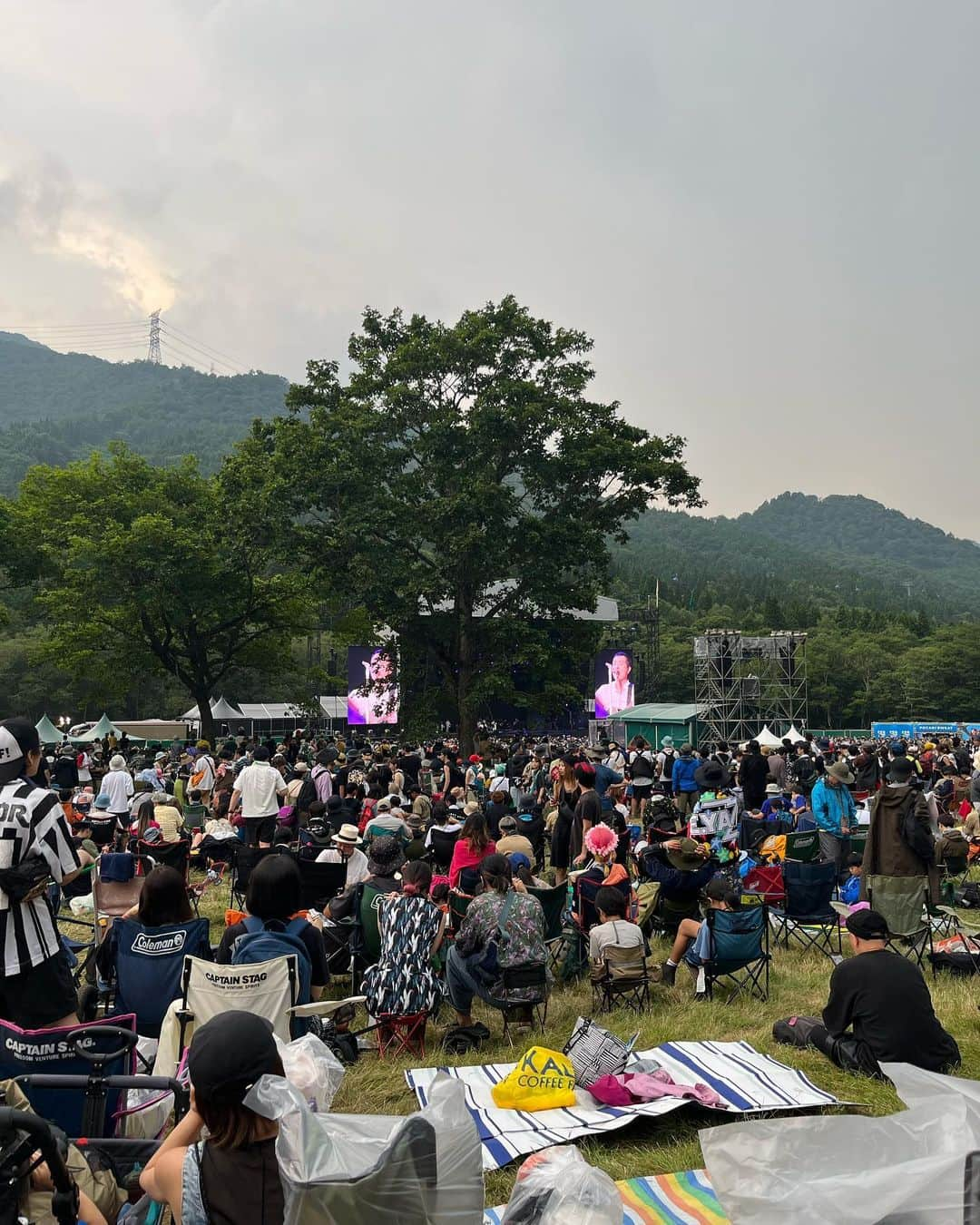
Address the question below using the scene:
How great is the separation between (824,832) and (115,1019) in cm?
764

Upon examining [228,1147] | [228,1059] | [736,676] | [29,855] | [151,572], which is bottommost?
[228,1147]

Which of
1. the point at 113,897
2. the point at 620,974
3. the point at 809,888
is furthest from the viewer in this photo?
the point at 809,888

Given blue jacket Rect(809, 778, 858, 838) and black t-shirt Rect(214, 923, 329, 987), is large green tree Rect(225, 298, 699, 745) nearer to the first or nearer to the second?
blue jacket Rect(809, 778, 858, 838)

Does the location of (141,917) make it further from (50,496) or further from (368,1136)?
(50,496)

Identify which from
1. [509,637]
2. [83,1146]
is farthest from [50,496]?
[83,1146]

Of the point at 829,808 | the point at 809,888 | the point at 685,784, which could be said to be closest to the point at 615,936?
the point at 809,888

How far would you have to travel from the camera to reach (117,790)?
11672 mm

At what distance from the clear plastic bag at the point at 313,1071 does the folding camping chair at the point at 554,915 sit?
3.71m

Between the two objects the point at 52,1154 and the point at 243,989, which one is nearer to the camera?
the point at 52,1154

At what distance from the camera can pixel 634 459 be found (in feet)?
79.4

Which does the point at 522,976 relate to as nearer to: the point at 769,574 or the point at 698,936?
the point at 698,936

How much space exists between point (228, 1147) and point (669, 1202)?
1969 mm

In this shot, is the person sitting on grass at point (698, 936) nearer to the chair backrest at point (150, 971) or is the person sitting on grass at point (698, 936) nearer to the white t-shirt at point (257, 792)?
the chair backrest at point (150, 971)

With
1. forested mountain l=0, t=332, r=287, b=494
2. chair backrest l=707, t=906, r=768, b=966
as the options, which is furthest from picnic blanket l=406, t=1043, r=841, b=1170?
forested mountain l=0, t=332, r=287, b=494
